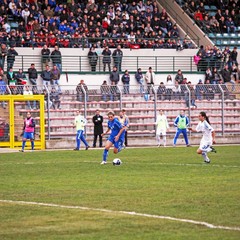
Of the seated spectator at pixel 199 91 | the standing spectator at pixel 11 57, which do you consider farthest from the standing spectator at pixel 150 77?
the standing spectator at pixel 11 57

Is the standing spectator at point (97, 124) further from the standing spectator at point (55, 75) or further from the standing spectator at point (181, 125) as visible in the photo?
the standing spectator at point (55, 75)

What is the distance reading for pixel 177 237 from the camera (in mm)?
12797

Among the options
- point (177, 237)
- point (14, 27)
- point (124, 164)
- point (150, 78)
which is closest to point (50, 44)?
point (14, 27)

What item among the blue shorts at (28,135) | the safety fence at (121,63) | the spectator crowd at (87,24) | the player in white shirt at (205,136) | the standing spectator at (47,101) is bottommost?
the blue shorts at (28,135)

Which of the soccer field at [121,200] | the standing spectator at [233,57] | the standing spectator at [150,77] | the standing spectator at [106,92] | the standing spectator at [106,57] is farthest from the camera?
the standing spectator at [233,57]

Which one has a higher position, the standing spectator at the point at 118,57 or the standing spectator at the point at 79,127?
the standing spectator at the point at 118,57

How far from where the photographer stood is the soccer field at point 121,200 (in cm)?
1351

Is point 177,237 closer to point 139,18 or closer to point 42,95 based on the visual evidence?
point 42,95

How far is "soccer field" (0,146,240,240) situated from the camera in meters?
13.5

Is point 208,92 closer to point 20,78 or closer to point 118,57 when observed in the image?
point 118,57

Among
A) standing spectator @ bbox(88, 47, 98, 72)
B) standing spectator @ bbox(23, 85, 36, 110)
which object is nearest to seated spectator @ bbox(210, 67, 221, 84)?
standing spectator @ bbox(88, 47, 98, 72)

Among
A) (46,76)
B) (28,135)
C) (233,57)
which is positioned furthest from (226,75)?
(28,135)

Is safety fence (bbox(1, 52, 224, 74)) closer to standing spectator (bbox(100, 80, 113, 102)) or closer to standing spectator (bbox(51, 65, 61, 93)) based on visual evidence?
standing spectator (bbox(51, 65, 61, 93))

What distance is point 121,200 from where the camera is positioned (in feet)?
57.1
